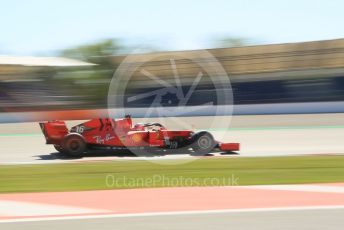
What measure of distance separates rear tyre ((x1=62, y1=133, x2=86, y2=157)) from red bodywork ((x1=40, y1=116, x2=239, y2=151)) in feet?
0.40

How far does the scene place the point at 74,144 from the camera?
43.1ft

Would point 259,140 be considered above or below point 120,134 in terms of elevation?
above

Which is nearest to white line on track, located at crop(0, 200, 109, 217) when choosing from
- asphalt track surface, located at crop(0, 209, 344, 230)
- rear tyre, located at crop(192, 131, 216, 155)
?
asphalt track surface, located at crop(0, 209, 344, 230)

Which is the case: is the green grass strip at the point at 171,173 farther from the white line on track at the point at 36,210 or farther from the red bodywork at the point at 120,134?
the white line on track at the point at 36,210

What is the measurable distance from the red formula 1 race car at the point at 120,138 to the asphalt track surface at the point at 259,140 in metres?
0.31

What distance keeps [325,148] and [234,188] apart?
23.7ft

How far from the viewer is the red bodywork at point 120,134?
42.1ft

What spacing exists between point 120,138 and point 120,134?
104 millimetres

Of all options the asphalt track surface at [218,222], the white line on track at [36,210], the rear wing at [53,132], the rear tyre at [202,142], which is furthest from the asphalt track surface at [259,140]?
the asphalt track surface at [218,222]

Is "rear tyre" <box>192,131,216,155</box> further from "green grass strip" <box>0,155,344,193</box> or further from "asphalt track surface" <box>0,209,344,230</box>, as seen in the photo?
"asphalt track surface" <box>0,209,344,230</box>

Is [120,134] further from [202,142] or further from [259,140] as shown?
[259,140]

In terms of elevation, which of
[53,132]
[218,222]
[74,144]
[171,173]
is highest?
[53,132]

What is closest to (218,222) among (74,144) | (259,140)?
(74,144)

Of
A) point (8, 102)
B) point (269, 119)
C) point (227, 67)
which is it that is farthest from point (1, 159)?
point (227, 67)
